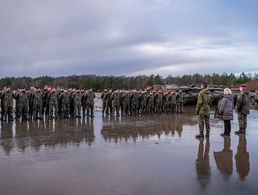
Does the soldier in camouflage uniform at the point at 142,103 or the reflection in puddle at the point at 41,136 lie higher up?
the soldier in camouflage uniform at the point at 142,103

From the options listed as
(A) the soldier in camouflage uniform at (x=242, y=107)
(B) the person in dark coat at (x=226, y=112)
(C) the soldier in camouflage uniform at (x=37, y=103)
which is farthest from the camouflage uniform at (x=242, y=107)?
(C) the soldier in camouflage uniform at (x=37, y=103)

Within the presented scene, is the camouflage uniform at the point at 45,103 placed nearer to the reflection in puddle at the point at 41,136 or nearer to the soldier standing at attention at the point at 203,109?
the reflection in puddle at the point at 41,136

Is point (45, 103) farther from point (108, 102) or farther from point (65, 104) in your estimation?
point (108, 102)

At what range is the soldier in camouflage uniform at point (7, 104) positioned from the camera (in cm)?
1736

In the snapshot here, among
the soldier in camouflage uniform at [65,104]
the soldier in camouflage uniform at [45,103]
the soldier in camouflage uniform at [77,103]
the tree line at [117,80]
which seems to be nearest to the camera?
the soldier in camouflage uniform at [45,103]

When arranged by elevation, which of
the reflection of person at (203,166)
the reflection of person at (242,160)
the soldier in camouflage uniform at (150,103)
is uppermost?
the soldier in camouflage uniform at (150,103)

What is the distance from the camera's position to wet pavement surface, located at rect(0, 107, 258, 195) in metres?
6.21

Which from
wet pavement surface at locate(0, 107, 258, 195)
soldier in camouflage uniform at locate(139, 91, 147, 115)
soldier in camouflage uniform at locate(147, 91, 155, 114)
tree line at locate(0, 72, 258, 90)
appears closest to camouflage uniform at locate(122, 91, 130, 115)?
soldier in camouflage uniform at locate(139, 91, 147, 115)

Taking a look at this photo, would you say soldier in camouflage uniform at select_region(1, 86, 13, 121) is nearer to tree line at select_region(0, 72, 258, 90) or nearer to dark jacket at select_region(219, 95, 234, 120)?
dark jacket at select_region(219, 95, 234, 120)

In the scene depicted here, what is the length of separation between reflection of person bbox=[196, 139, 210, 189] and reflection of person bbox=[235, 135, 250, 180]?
0.63 metres

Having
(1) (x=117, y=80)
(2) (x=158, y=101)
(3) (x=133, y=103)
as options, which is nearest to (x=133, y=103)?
(3) (x=133, y=103)

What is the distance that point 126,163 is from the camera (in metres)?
8.05

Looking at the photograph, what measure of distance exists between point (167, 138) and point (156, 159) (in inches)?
139

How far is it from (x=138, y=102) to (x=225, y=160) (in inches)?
571
